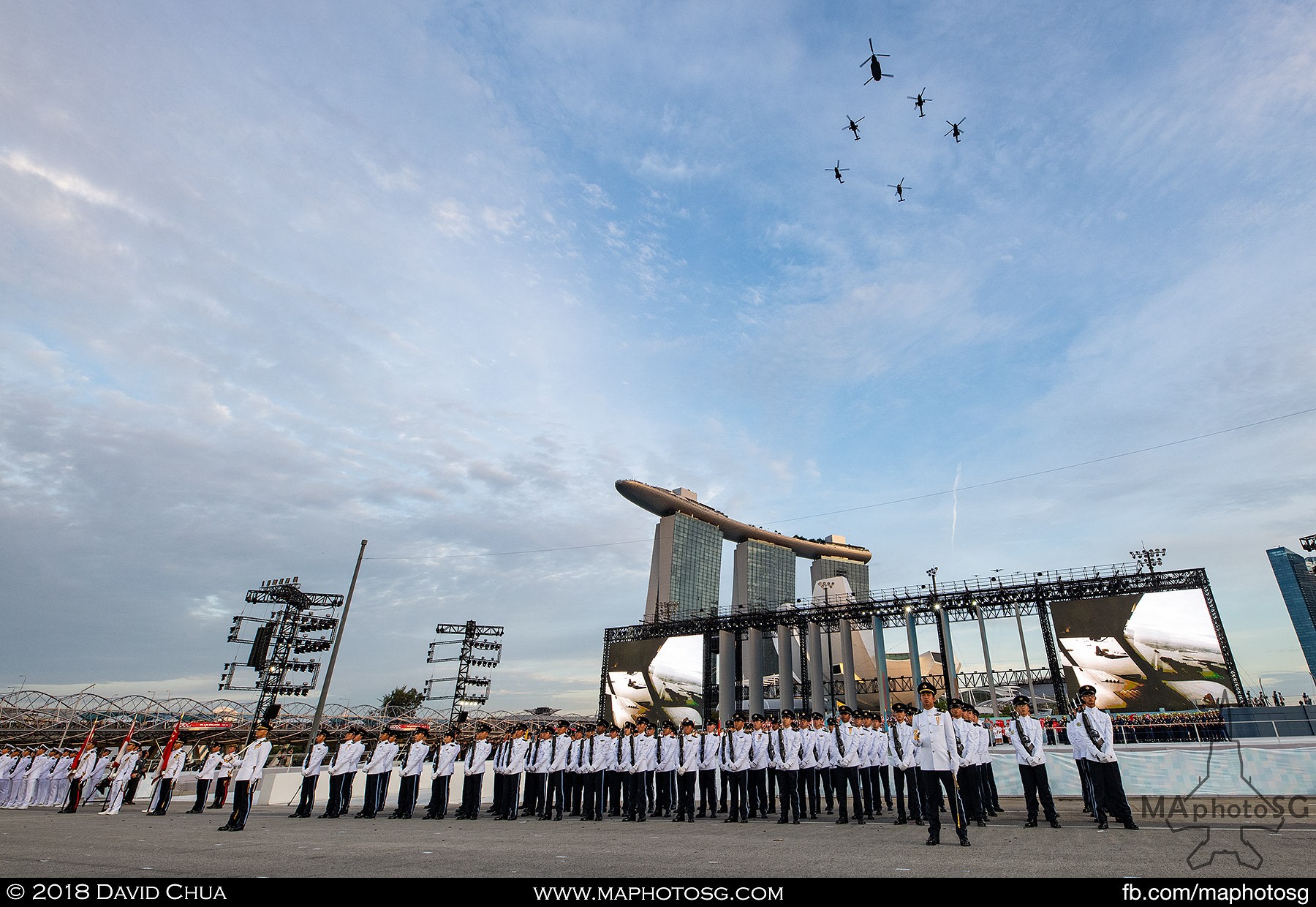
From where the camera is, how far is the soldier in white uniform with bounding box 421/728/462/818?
13.5m

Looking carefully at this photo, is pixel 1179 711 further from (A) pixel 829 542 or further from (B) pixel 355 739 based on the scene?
(A) pixel 829 542

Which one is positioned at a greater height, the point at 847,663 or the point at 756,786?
the point at 847,663

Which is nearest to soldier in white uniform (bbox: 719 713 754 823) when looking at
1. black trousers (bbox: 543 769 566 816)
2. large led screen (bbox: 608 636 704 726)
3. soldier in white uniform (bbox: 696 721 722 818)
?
soldier in white uniform (bbox: 696 721 722 818)

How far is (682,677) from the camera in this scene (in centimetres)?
4500

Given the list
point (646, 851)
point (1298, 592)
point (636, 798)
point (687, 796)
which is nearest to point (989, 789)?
point (687, 796)

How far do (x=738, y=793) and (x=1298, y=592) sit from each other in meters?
161

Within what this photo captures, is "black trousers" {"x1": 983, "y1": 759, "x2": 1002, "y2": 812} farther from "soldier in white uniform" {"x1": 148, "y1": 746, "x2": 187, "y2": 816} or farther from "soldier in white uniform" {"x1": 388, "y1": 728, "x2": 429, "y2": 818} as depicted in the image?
"soldier in white uniform" {"x1": 148, "y1": 746, "x2": 187, "y2": 816}

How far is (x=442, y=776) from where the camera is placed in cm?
1371

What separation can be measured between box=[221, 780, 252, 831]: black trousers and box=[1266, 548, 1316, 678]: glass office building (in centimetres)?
15845

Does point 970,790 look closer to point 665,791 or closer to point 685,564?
point 665,791

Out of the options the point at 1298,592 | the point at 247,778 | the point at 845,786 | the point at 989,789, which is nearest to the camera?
the point at 247,778

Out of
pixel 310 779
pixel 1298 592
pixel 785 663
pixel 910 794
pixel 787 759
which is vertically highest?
pixel 1298 592
